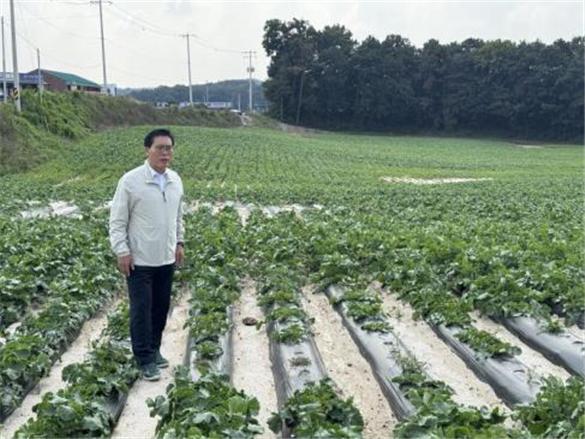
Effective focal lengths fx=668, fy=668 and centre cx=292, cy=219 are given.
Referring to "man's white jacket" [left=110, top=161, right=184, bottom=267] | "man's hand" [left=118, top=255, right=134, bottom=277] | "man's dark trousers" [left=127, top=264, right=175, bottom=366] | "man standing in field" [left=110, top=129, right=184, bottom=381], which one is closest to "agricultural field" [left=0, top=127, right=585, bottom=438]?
"man's dark trousers" [left=127, top=264, right=175, bottom=366]

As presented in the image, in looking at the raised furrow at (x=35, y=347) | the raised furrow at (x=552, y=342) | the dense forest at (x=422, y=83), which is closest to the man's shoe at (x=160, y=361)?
the raised furrow at (x=35, y=347)

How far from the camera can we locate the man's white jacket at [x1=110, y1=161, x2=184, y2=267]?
492 centimetres

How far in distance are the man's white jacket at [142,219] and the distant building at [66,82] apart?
73.3 metres

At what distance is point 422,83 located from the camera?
7025 centimetres

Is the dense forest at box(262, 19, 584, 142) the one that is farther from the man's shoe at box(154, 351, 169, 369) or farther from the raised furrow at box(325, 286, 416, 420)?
the man's shoe at box(154, 351, 169, 369)

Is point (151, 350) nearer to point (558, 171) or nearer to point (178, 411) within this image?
point (178, 411)

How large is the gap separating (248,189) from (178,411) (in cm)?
1510

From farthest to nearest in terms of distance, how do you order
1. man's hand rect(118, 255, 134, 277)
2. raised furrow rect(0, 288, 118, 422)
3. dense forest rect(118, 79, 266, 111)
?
1. dense forest rect(118, 79, 266, 111)
2. man's hand rect(118, 255, 134, 277)
3. raised furrow rect(0, 288, 118, 422)

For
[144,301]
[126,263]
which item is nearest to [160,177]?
[126,263]

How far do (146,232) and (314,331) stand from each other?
207 cm

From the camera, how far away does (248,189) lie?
18906 millimetres

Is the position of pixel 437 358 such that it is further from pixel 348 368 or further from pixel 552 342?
pixel 552 342

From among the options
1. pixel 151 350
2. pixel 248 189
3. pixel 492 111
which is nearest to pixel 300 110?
pixel 492 111

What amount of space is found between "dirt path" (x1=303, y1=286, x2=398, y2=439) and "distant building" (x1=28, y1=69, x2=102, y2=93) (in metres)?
72.3
